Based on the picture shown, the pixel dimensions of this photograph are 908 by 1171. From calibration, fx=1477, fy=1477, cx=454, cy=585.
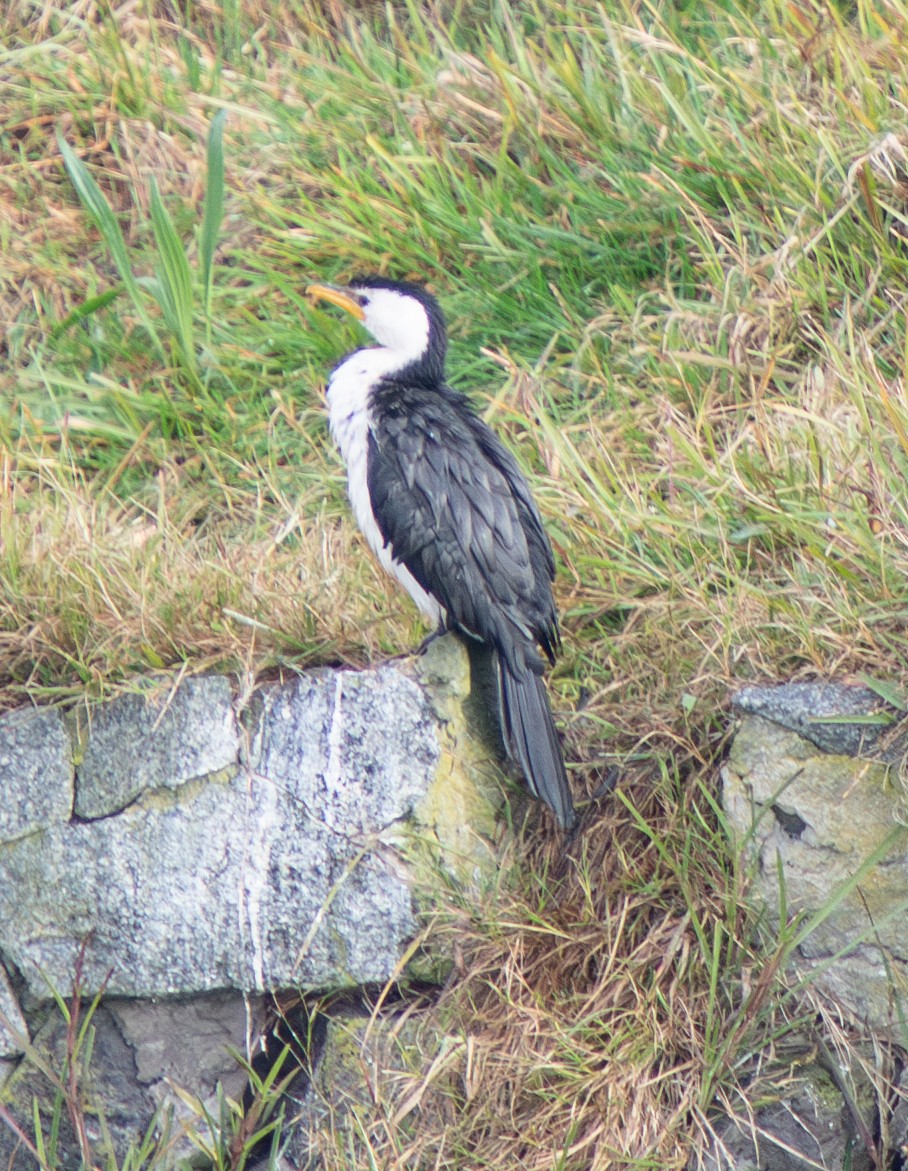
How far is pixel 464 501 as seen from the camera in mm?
3738

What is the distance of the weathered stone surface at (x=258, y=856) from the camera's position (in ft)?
11.1

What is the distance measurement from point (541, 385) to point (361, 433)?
2.69 ft

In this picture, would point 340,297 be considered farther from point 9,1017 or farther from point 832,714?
point 9,1017

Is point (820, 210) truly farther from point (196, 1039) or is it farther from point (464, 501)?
point (196, 1039)

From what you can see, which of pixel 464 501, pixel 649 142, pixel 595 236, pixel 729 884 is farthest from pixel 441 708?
pixel 649 142

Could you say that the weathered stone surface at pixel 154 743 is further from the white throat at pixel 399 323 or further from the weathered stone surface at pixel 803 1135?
the weathered stone surface at pixel 803 1135

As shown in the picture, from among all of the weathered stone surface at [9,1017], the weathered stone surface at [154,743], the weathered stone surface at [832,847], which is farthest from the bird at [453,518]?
the weathered stone surface at [9,1017]

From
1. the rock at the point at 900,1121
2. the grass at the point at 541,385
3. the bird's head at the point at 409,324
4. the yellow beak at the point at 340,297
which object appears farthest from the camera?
the yellow beak at the point at 340,297

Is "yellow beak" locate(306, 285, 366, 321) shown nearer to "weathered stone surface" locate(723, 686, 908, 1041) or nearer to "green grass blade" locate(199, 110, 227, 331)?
"green grass blade" locate(199, 110, 227, 331)

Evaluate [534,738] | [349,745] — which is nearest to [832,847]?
[534,738]

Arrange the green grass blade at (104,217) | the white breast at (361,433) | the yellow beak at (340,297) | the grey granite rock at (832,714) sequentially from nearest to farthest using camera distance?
the grey granite rock at (832,714) < the white breast at (361,433) < the yellow beak at (340,297) < the green grass blade at (104,217)

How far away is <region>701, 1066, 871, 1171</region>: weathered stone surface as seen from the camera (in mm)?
3125

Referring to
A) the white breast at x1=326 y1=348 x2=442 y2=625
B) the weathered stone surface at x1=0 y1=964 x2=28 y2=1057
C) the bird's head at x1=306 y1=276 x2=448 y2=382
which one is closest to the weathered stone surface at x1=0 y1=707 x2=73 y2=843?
the weathered stone surface at x1=0 y1=964 x2=28 y2=1057

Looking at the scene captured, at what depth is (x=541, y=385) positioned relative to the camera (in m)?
4.62
